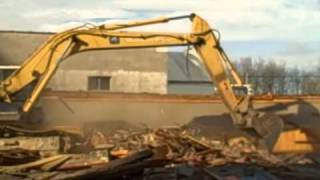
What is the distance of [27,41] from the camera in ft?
127

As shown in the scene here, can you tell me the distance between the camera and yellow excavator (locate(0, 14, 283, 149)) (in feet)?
53.3

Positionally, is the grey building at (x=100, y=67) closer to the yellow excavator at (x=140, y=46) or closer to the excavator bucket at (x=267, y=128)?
the yellow excavator at (x=140, y=46)

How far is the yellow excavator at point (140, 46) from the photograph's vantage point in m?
16.2

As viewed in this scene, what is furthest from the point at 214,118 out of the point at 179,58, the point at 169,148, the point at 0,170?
the point at 179,58

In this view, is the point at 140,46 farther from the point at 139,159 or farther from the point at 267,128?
the point at 267,128

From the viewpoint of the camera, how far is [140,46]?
1688 cm

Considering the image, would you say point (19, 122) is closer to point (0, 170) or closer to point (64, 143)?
point (64, 143)

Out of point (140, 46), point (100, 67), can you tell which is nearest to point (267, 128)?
point (140, 46)

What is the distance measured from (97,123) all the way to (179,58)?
3356cm

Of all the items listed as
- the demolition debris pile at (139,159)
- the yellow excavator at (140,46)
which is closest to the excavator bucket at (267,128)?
the yellow excavator at (140,46)

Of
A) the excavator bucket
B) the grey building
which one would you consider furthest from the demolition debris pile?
the grey building

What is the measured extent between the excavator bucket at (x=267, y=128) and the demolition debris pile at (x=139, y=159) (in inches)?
14.9

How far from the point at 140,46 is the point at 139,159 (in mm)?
3588

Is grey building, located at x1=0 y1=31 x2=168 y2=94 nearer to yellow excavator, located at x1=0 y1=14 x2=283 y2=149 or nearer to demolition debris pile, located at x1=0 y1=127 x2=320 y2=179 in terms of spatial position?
demolition debris pile, located at x1=0 y1=127 x2=320 y2=179
